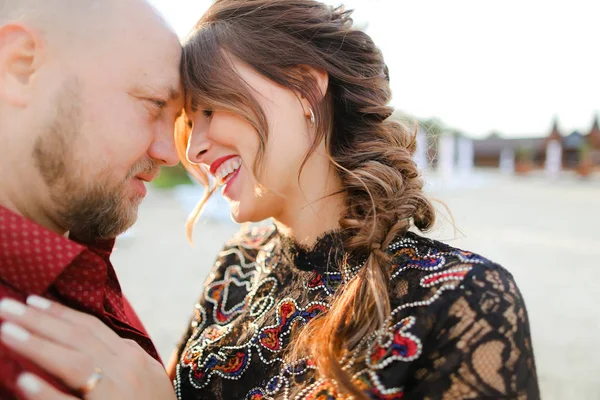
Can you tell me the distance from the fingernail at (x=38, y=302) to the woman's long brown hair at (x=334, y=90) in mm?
781

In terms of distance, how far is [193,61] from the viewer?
2.03 meters

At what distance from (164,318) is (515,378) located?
5090 mm

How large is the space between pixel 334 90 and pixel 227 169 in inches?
21.4

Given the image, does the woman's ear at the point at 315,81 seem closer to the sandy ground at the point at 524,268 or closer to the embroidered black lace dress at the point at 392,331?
the embroidered black lace dress at the point at 392,331

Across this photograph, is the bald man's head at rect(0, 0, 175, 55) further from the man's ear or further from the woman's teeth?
the woman's teeth

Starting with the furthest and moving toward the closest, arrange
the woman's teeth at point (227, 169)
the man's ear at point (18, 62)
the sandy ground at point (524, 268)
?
1. the sandy ground at point (524, 268)
2. the woman's teeth at point (227, 169)
3. the man's ear at point (18, 62)

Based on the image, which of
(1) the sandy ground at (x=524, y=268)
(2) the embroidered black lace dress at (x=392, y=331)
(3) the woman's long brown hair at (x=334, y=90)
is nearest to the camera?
(2) the embroidered black lace dress at (x=392, y=331)

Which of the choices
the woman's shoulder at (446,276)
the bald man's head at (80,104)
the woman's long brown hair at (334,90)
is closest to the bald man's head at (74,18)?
the bald man's head at (80,104)

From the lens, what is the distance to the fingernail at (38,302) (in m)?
1.45

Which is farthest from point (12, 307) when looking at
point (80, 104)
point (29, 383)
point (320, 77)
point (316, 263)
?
point (320, 77)

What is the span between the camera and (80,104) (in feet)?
5.53

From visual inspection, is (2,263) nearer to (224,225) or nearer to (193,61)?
(193,61)

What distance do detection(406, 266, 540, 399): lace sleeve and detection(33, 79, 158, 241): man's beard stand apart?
1155 mm

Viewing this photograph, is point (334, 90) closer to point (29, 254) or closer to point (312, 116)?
point (312, 116)
